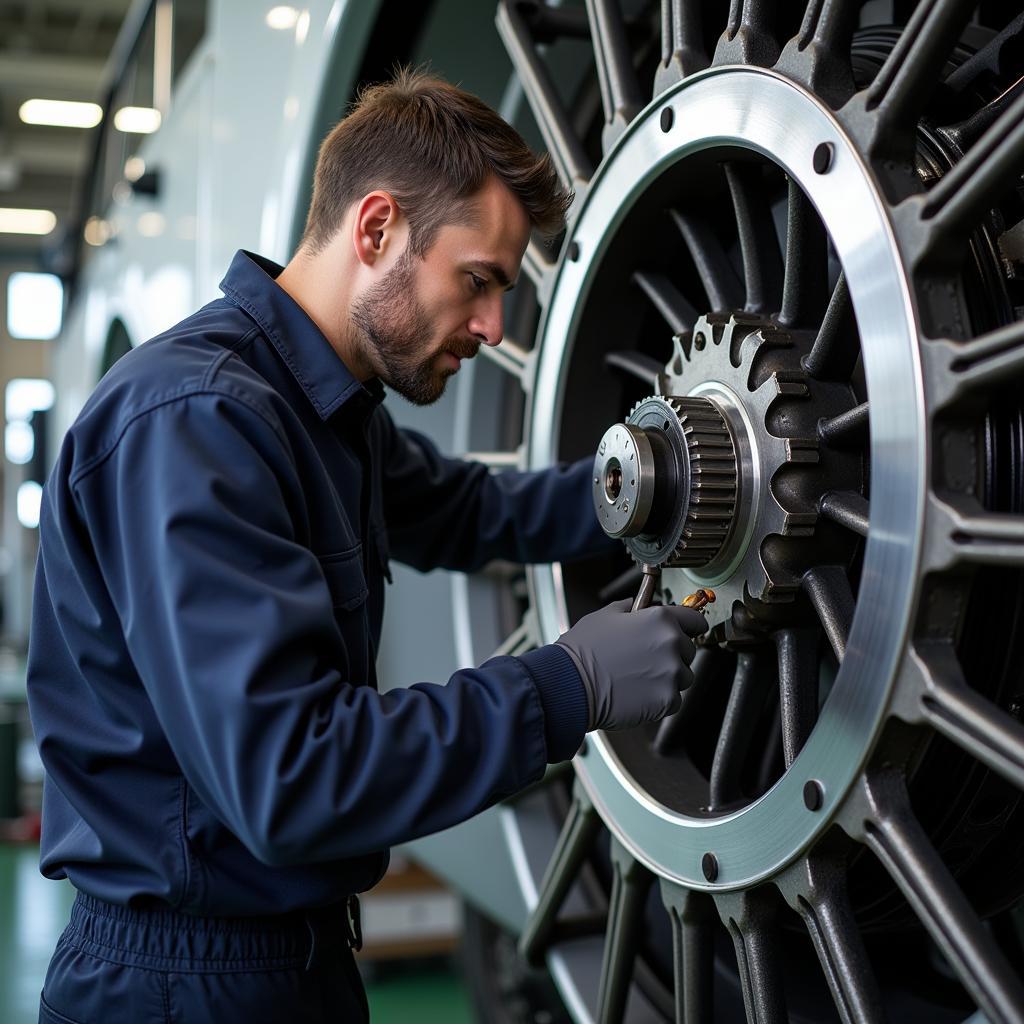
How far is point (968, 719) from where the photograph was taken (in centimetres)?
80

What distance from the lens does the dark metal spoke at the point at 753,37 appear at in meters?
1.04

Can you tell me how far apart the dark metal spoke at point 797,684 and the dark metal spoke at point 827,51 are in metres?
0.46

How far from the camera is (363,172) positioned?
3.97 feet

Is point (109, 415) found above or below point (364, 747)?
above

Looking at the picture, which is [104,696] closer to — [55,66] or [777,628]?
[777,628]

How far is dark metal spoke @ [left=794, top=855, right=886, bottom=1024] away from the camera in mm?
909

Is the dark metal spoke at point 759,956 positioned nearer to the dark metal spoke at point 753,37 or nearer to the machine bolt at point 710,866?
the machine bolt at point 710,866

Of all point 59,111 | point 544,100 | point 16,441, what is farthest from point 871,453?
point 16,441

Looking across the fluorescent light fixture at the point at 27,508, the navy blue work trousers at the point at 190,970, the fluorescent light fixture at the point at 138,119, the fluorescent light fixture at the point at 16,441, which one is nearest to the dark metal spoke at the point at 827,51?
the navy blue work trousers at the point at 190,970

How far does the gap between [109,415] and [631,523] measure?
0.47 meters

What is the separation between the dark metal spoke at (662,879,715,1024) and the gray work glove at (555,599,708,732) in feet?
0.64

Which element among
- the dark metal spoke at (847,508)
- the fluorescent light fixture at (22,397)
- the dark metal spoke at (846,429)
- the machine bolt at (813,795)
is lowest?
the machine bolt at (813,795)

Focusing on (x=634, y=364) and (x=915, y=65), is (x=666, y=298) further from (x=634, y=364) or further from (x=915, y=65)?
(x=915, y=65)

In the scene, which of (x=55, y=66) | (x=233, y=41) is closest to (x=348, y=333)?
(x=233, y=41)
